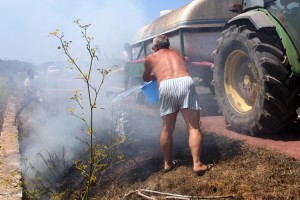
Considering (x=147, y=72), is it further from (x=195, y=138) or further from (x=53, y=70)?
(x=53, y=70)

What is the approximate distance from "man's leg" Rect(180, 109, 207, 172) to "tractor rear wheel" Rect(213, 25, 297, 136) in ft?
3.09

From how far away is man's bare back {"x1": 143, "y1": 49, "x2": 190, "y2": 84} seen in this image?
4058 mm

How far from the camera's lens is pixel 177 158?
4.50 m

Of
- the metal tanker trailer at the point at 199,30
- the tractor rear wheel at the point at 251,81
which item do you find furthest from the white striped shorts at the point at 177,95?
the metal tanker trailer at the point at 199,30

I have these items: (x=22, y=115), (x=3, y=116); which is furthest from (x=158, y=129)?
(x=22, y=115)

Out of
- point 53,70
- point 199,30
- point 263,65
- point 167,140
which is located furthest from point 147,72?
point 53,70

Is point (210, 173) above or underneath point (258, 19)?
underneath

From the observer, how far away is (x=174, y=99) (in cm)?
394

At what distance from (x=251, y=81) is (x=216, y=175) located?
1854mm

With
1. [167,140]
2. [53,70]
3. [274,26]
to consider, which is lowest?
[167,140]

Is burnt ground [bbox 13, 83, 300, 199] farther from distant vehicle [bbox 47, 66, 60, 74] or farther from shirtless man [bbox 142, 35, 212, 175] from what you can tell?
distant vehicle [bbox 47, 66, 60, 74]

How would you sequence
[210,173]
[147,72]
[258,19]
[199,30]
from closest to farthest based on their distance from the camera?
[210,173] → [258,19] → [147,72] → [199,30]

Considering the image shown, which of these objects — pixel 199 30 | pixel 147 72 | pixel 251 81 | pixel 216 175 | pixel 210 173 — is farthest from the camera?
pixel 199 30

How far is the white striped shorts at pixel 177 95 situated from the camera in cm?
391
